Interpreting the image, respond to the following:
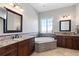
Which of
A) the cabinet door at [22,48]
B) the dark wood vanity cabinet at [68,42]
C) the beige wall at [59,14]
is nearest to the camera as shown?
the cabinet door at [22,48]

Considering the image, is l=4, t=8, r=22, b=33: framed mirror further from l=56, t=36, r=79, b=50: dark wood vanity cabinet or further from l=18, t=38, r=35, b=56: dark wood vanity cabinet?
l=56, t=36, r=79, b=50: dark wood vanity cabinet

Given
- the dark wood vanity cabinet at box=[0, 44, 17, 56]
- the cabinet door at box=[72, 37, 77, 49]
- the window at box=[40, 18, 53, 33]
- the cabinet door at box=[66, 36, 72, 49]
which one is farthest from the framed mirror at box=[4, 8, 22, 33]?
the window at box=[40, 18, 53, 33]

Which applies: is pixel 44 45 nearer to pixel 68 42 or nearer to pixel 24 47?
→ pixel 68 42

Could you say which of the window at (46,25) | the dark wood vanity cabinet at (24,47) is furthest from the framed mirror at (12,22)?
the window at (46,25)

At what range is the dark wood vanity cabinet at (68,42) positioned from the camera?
515cm

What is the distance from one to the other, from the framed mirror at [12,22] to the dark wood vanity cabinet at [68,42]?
8.65ft

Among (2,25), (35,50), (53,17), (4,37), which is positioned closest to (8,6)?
(2,25)

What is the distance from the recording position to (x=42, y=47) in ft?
15.8

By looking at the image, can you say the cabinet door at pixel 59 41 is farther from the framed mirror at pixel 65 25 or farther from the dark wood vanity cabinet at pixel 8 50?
the dark wood vanity cabinet at pixel 8 50

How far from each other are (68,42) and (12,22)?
3289mm

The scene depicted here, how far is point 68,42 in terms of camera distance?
5.52 meters

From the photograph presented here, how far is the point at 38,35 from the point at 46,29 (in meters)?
0.75

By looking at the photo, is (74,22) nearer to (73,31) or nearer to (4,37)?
(73,31)

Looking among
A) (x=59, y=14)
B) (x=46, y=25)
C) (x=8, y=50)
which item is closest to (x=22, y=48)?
(x=8, y=50)
